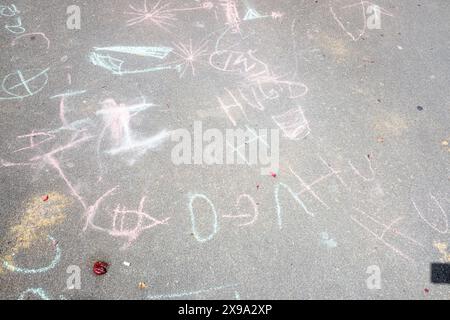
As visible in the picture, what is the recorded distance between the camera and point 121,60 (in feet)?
12.4

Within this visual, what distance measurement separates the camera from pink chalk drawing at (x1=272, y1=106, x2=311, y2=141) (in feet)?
11.0

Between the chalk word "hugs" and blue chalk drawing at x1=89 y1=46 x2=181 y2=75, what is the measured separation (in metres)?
0.88

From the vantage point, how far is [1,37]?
389cm

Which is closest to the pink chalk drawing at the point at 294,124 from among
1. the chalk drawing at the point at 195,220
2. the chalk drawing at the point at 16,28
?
the chalk drawing at the point at 195,220

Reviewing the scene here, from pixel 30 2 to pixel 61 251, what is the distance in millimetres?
3300

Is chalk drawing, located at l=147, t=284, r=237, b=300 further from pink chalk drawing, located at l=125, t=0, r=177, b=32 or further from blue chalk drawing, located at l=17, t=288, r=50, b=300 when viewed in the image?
pink chalk drawing, located at l=125, t=0, r=177, b=32

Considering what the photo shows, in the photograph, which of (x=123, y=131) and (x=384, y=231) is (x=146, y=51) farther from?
(x=384, y=231)

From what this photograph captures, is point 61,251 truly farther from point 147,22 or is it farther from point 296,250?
point 147,22

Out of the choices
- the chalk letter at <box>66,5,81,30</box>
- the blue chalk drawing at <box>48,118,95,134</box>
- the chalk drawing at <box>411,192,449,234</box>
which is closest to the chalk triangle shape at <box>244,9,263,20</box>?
the chalk letter at <box>66,5,81,30</box>

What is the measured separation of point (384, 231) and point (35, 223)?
278 centimetres

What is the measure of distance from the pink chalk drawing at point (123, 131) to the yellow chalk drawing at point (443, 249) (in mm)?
2470

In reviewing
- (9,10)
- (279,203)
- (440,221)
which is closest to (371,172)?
(440,221)

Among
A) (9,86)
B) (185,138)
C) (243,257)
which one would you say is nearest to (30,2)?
(9,86)

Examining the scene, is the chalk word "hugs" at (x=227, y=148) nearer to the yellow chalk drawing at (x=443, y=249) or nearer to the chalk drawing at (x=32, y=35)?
the yellow chalk drawing at (x=443, y=249)
